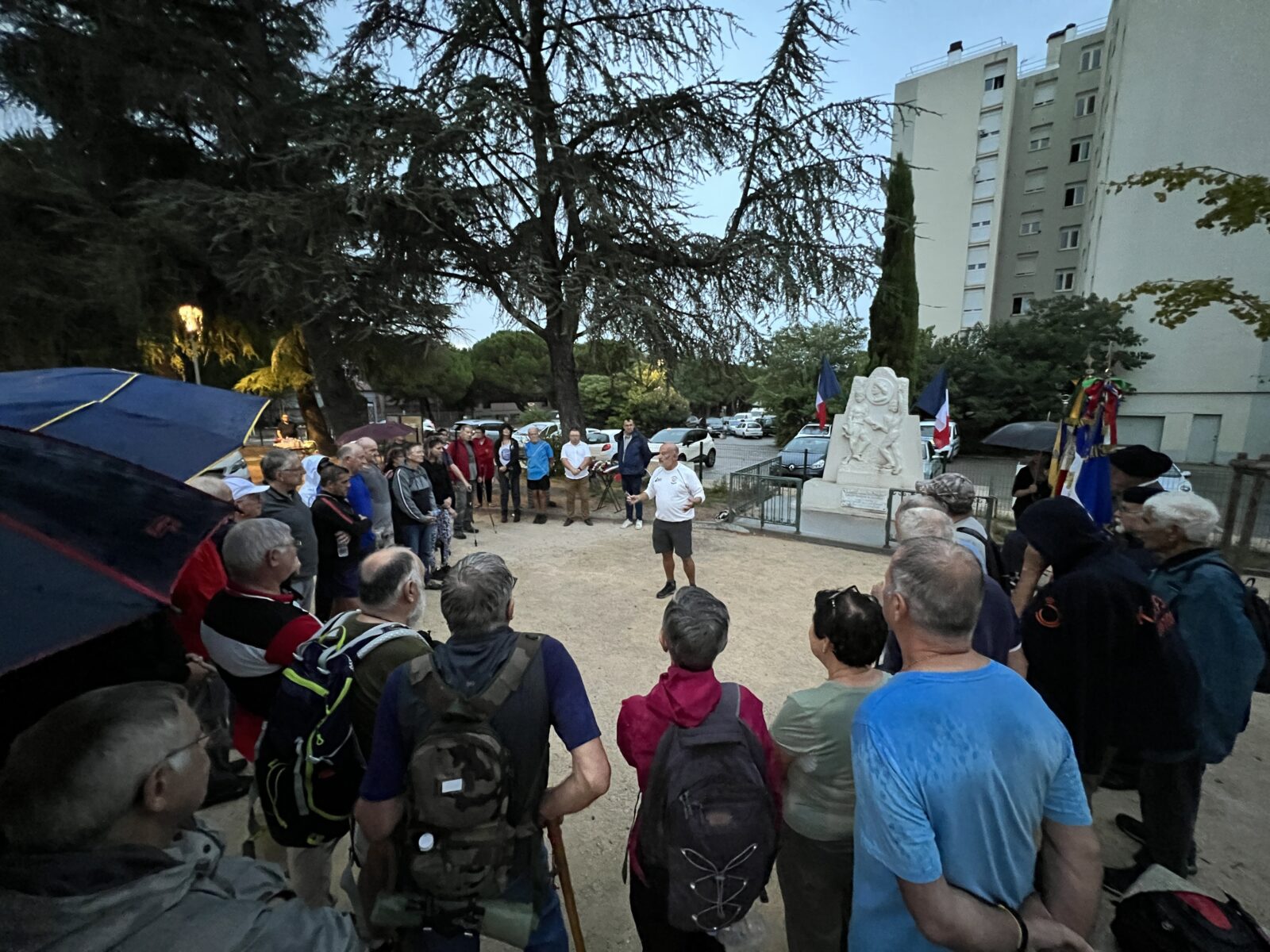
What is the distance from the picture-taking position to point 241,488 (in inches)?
171

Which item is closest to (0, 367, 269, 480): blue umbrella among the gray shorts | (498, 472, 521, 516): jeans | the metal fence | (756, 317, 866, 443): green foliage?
the gray shorts

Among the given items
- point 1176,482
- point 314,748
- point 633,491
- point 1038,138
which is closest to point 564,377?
point 633,491

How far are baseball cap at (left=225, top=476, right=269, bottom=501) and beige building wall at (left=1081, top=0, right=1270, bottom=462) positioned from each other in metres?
27.4

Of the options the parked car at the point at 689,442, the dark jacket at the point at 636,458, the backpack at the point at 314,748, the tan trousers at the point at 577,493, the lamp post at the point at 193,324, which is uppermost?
the lamp post at the point at 193,324

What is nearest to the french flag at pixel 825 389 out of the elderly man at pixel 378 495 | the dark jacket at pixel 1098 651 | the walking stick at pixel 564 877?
the elderly man at pixel 378 495

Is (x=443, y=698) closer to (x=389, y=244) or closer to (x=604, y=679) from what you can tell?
(x=604, y=679)

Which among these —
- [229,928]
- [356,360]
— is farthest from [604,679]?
[356,360]

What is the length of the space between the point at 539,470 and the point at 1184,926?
Answer: 901 centimetres

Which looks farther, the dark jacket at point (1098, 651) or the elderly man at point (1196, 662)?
the elderly man at point (1196, 662)

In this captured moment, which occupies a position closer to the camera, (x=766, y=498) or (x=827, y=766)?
(x=827, y=766)

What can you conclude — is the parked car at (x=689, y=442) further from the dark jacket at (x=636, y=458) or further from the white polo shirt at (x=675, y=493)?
the white polo shirt at (x=675, y=493)

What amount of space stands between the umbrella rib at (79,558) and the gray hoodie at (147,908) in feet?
1.55

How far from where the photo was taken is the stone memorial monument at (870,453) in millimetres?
10227

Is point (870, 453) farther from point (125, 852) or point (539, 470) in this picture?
point (125, 852)
